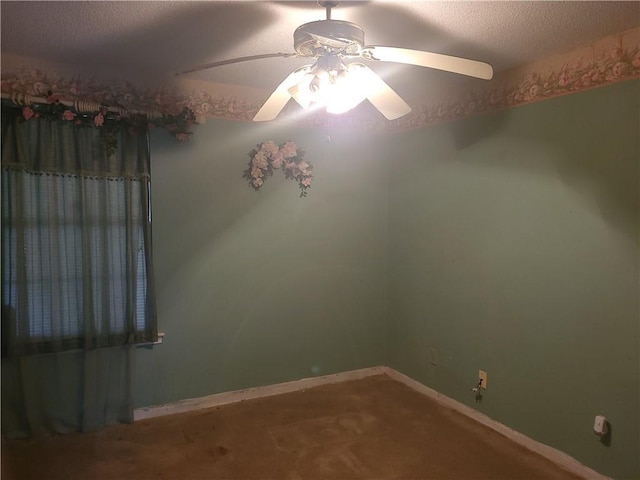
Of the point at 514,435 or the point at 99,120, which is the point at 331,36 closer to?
the point at 99,120

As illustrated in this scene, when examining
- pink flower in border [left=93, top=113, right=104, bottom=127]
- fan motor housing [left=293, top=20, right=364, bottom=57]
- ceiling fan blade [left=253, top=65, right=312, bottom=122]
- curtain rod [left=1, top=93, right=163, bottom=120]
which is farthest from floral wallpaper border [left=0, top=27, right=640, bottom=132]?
fan motor housing [left=293, top=20, right=364, bottom=57]

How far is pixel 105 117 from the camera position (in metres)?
2.59

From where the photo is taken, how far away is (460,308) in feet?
9.91

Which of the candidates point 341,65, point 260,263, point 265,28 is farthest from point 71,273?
point 341,65

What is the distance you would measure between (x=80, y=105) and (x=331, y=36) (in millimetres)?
1644

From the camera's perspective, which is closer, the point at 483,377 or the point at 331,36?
the point at 331,36

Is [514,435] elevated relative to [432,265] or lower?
lower

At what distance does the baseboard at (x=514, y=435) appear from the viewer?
2.34m

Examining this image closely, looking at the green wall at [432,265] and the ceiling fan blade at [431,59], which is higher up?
the ceiling fan blade at [431,59]

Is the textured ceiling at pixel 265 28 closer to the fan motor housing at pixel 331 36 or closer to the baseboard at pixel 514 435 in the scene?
the fan motor housing at pixel 331 36

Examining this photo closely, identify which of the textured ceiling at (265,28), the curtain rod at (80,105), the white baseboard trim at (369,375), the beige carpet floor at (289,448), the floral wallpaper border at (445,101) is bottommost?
the beige carpet floor at (289,448)

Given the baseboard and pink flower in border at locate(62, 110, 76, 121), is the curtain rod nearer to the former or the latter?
pink flower in border at locate(62, 110, 76, 121)

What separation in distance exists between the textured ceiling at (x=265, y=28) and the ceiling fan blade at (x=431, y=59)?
27 cm

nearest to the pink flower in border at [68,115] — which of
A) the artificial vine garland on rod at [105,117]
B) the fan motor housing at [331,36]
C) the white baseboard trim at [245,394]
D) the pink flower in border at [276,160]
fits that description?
the artificial vine garland on rod at [105,117]
